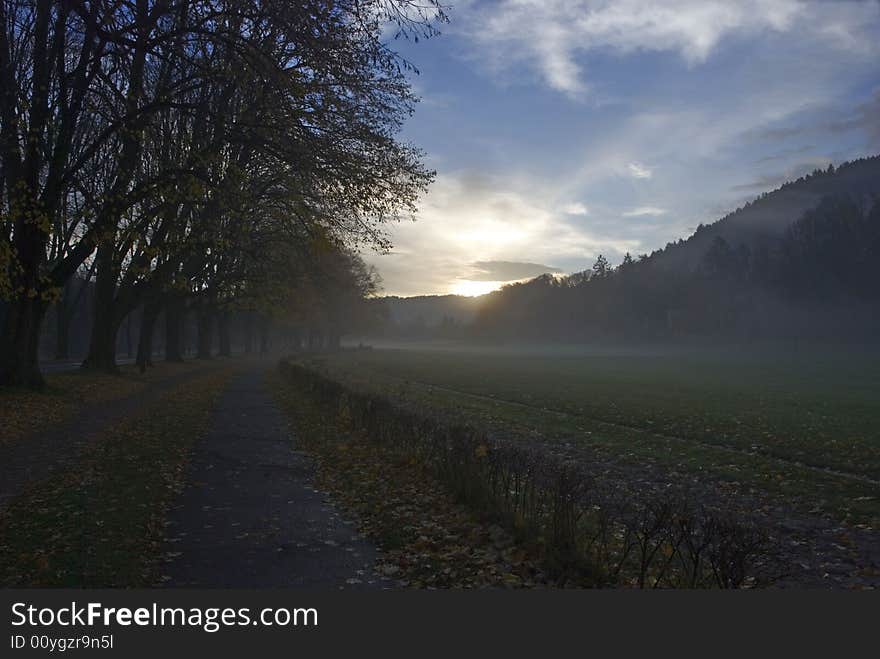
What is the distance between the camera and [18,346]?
19594 mm

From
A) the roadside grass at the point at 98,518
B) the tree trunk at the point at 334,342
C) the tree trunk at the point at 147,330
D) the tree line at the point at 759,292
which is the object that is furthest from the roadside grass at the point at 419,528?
the tree line at the point at 759,292

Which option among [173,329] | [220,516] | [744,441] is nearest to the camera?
[220,516]

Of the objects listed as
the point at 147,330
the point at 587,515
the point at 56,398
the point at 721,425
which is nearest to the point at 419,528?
the point at 587,515

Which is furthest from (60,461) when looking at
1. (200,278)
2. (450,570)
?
(200,278)

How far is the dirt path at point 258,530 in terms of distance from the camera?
638 centimetres

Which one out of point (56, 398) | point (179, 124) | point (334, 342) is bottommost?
point (56, 398)

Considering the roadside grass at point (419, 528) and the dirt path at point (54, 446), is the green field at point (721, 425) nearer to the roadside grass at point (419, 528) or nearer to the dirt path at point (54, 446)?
the roadside grass at point (419, 528)

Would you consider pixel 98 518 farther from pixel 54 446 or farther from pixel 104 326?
pixel 104 326

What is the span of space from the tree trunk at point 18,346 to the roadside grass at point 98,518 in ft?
24.2

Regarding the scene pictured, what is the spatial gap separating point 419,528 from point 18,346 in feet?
56.8

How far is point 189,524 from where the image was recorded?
8234 millimetres

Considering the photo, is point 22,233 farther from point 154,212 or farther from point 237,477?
point 237,477

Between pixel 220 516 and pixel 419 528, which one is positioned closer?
pixel 419 528

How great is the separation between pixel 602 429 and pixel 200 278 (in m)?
27.8
